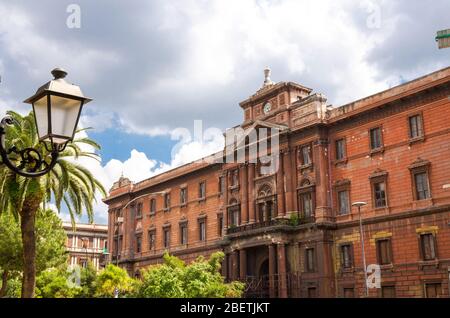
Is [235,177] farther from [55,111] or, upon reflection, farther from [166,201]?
[55,111]

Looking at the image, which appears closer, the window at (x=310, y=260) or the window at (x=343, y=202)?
the window at (x=343, y=202)

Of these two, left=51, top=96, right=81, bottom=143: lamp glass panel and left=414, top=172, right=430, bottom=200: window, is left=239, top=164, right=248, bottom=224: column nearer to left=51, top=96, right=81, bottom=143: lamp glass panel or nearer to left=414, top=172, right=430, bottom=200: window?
left=414, top=172, right=430, bottom=200: window

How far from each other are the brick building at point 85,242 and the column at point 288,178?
193 ft

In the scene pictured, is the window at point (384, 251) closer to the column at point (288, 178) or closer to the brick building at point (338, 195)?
the brick building at point (338, 195)

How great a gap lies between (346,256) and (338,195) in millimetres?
4501

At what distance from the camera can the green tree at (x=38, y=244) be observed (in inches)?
1684

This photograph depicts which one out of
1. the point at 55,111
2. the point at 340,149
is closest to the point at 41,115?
the point at 55,111

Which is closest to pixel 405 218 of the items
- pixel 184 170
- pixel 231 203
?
pixel 231 203

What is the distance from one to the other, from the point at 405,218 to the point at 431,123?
636 centimetres

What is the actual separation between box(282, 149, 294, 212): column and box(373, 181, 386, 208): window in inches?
271

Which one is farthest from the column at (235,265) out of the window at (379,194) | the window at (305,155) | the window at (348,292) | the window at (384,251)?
the window at (379,194)

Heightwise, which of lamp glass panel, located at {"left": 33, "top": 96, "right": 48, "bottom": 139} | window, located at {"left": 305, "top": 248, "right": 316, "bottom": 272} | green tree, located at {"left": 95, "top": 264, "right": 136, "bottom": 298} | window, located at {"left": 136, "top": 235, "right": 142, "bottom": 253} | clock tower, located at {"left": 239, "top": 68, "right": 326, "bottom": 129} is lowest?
green tree, located at {"left": 95, "top": 264, "right": 136, "bottom": 298}

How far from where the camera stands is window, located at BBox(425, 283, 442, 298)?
34.1 meters

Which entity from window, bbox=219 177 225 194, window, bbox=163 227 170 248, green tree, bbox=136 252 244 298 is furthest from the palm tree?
window, bbox=163 227 170 248
